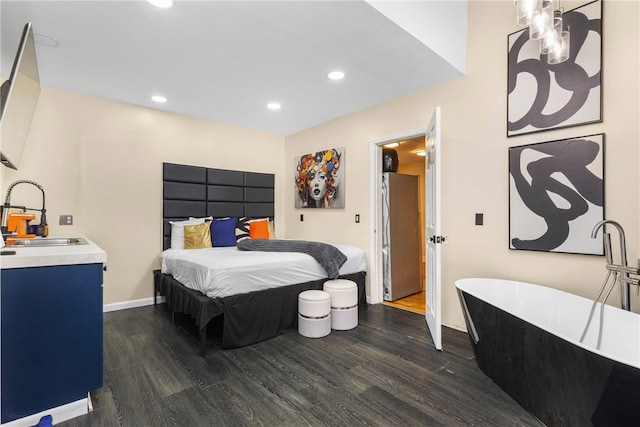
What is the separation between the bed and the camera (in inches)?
98.9

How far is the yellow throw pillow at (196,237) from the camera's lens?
12.4 ft

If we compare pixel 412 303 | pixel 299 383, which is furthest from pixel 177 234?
pixel 412 303

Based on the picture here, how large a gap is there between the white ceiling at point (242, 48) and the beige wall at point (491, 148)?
19 cm

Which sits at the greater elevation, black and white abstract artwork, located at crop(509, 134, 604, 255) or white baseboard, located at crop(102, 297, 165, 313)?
black and white abstract artwork, located at crop(509, 134, 604, 255)

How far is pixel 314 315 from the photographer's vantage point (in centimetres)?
277

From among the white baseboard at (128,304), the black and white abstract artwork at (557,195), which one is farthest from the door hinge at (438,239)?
the white baseboard at (128,304)

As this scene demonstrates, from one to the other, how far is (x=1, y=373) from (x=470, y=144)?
3593 mm

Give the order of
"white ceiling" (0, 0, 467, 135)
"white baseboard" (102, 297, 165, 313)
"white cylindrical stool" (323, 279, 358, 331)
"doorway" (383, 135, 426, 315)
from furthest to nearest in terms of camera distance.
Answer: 1. "doorway" (383, 135, 426, 315)
2. "white baseboard" (102, 297, 165, 313)
3. "white cylindrical stool" (323, 279, 358, 331)
4. "white ceiling" (0, 0, 467, 135)

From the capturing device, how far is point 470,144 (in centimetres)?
289

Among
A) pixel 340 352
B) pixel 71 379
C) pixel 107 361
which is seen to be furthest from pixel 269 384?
pixel 107 361

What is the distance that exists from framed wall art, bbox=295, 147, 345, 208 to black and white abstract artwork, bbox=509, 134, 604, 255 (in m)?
2.10

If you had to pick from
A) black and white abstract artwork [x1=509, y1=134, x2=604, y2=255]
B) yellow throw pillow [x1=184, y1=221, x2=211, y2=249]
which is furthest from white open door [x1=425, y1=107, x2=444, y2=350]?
yellow throw pillow [x1=184, y1=221, x2=211, y2=249]

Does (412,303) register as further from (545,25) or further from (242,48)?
(242,48)

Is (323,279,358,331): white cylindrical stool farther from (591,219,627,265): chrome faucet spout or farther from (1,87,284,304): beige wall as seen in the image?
(1,87,284,304): beige wall
